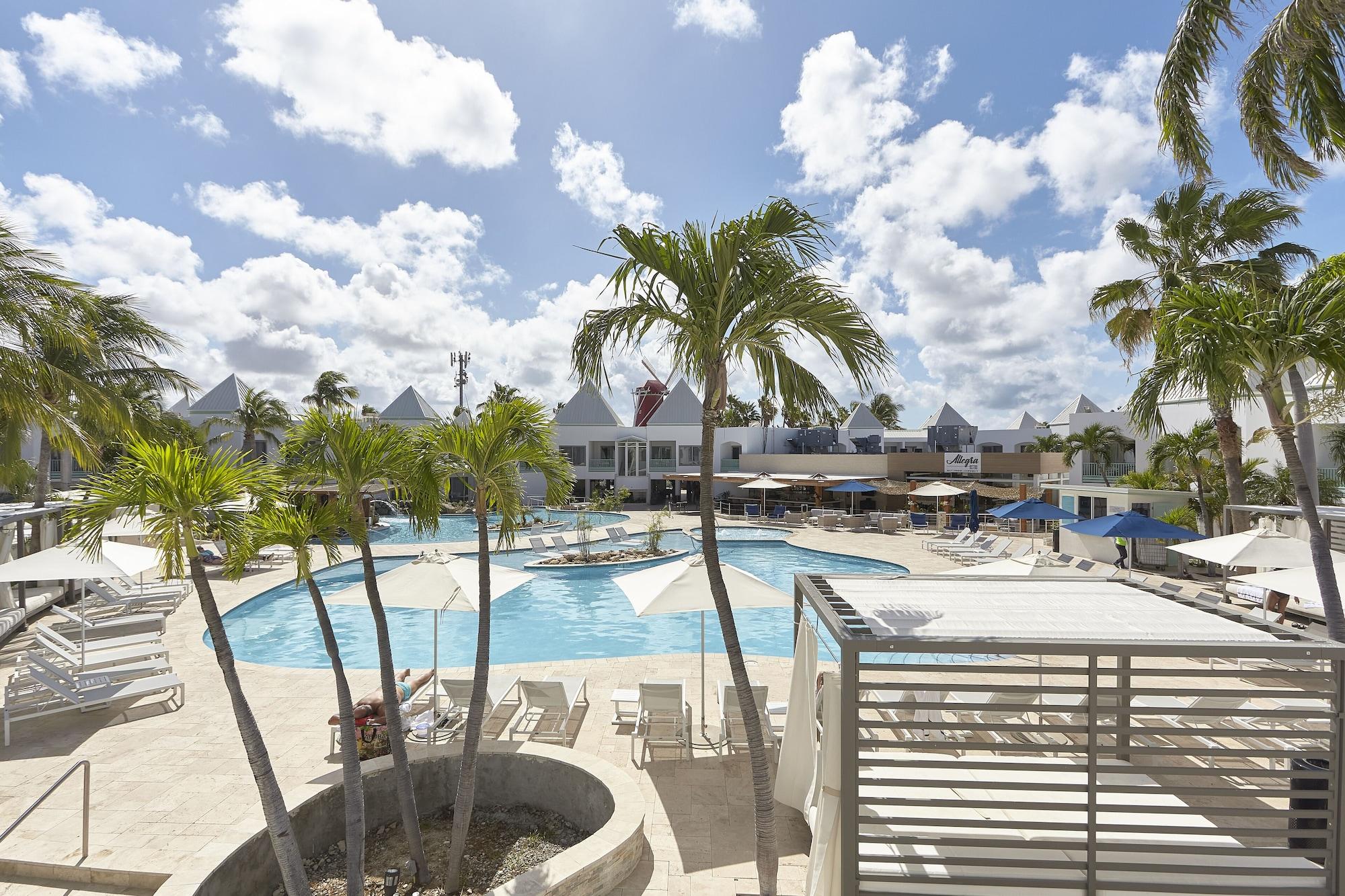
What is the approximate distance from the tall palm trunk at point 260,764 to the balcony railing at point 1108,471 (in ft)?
77.9

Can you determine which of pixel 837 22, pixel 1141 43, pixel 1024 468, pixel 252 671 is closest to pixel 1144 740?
pixel 1141 43

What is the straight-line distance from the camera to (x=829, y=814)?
155 inches

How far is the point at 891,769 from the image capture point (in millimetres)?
5898

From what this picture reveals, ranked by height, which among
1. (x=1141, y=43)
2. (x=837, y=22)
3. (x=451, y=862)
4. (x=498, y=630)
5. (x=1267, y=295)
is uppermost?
(x=837, y=22)

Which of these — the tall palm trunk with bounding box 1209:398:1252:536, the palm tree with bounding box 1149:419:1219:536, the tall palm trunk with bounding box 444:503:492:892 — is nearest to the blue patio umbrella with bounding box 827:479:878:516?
the palm tree with bounding box 1149:419:1219:536

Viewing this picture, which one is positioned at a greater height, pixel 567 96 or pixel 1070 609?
pixel 567 96

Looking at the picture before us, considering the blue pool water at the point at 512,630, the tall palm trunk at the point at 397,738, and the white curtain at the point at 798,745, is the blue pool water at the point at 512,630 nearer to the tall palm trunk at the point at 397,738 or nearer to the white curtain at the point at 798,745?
the white curtain at the point at 798,745

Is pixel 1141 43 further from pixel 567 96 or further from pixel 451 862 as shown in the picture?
pixel 451 862

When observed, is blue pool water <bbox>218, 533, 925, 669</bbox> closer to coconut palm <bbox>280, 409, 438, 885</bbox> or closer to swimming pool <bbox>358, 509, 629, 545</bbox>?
coconut palm <bbox>280, 409, 438, 885</bbox>

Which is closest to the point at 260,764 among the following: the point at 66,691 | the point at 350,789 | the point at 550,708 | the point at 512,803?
the point at 350,789

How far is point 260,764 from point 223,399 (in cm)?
4983

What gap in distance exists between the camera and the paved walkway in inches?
190

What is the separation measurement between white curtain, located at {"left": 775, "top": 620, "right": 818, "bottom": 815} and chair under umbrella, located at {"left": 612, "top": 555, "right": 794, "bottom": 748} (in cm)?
160

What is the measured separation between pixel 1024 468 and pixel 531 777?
33.1m
